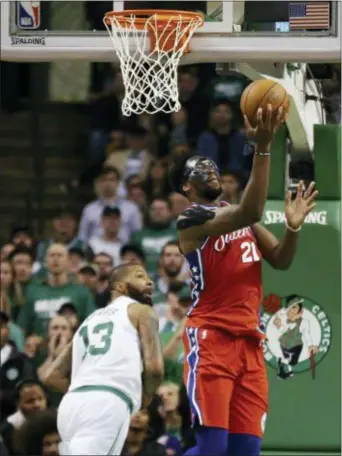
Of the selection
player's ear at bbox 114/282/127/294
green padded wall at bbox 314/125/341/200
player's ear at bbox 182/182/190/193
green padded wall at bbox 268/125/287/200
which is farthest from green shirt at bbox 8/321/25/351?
player's ear at bbox 182/182/190/193

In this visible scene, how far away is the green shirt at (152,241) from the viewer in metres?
11.5

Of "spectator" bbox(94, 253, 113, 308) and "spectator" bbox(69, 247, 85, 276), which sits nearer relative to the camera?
"spectator" bbox(94, 253, 113, 308)

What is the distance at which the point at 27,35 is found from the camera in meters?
8.20

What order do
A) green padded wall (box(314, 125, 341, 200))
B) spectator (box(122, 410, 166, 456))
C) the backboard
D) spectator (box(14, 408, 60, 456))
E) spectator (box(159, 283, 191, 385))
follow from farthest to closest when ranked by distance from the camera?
spectator (box(159, 283, 191, 385)) < spectator (box(122, 410, 166, 456)) < spectator (box(14, 408, 60, 456)) < green padded wall (box(314, 125, 341, 200)) < the backboard

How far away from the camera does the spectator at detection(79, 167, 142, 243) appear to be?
38.9 feet

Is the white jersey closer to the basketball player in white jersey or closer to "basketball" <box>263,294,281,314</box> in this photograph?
the basketball player in white jersey

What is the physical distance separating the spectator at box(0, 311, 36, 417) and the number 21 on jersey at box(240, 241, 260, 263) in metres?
3.36

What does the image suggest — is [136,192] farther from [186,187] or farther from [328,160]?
[186,187]

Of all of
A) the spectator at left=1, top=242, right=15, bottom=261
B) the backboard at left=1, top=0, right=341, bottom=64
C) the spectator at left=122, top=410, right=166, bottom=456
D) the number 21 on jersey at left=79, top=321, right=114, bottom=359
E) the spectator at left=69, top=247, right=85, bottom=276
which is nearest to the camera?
the number 21 on jersey at left=79, top=321, right=114, bottom=359

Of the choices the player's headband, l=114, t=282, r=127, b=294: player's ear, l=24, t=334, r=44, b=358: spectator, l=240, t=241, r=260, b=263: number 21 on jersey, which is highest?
the player's headband

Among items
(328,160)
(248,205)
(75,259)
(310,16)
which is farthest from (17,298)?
(248,205)

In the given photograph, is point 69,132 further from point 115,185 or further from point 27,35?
point 27,35

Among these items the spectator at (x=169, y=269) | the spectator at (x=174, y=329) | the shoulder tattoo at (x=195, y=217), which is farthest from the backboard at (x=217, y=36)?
the spectator at (x=169, y=269)

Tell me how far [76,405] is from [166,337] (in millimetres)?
3145
